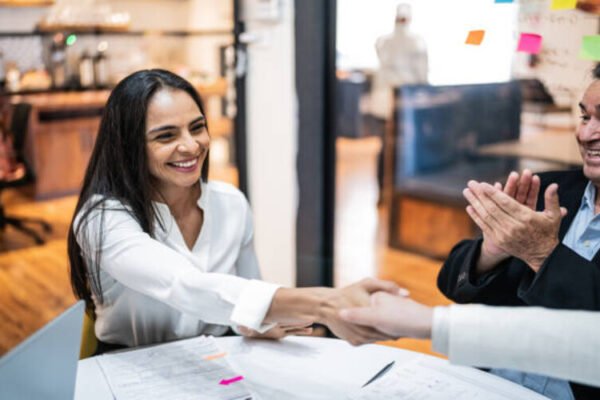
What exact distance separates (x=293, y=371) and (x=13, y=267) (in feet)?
10.3

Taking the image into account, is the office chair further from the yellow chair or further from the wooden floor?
the yellow chair

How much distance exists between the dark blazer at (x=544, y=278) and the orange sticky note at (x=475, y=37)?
1097 mm

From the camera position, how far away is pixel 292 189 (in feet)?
10.4

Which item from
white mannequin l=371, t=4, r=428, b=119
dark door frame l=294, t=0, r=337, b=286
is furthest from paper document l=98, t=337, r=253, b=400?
white mannequin l=371, t=4, r=428, b=119

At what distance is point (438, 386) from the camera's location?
4.33 feet

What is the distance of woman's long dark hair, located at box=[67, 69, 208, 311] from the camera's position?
159 cm

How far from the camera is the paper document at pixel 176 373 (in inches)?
51.5

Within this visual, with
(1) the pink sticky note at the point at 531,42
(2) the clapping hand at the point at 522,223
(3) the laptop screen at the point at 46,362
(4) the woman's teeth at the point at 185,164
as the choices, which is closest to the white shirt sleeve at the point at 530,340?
(2) the clapping hand at the point at 522,223

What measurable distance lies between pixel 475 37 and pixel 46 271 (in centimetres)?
291

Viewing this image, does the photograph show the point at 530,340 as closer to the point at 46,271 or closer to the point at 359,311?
the point at 359,311

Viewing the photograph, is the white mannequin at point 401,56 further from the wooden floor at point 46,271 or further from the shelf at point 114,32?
the shelf at point 114,32

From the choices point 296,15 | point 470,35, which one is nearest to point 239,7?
point 296,15

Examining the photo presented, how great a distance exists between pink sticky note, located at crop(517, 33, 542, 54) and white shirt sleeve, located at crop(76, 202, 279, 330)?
1689 millimetres

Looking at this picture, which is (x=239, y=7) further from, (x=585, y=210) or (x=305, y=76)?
(x=585, y=210)
